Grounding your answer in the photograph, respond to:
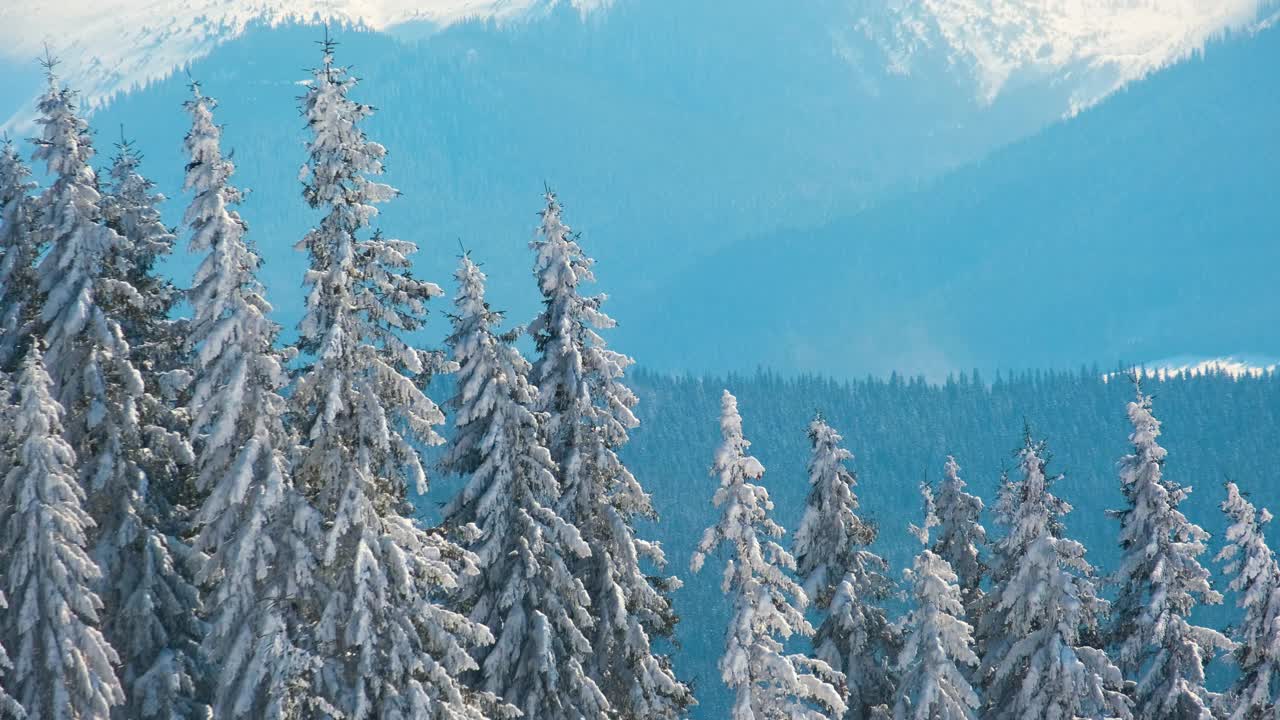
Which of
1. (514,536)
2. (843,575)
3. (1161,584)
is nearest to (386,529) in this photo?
(514,536)

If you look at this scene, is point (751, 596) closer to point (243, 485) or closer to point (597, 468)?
point (597, 468)

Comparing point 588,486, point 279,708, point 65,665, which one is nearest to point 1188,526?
point 588,486

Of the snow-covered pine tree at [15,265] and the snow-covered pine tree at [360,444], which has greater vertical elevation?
the snow-covered pine tree at [15,265]

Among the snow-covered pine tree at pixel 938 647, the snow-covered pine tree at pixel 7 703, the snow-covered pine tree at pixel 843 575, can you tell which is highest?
the snow-covered pine tree at pixel 843 575

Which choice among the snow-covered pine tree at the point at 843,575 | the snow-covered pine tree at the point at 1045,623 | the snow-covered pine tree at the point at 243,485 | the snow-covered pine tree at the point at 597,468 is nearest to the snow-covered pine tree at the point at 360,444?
the snow-covered pine tree at the point at 243,485

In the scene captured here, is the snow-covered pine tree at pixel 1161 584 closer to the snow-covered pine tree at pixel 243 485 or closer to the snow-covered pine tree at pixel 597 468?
the snow-covered pine tree at pixel 597 468

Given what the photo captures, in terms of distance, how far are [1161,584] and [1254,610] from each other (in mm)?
2092

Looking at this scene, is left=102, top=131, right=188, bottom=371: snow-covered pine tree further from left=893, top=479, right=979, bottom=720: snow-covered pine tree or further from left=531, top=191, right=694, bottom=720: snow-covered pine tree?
left=893, top=479, right=979, bottom=720: snow-covered pine tree

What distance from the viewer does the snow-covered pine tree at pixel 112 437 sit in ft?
94.0

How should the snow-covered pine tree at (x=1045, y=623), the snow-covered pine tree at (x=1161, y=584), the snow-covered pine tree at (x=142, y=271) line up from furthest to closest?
the snow-covered pine tree at (x=1161, y=584)
the snow-covered pine tree at (x=1045, y=623)
the snow-covered pine tree at (x=142, y=271)

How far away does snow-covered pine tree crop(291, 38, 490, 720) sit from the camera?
81.7 ft

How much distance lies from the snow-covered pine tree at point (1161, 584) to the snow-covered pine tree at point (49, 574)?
75.4ft

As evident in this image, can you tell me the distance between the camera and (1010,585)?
3641 cm

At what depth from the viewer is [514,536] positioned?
3083cm
